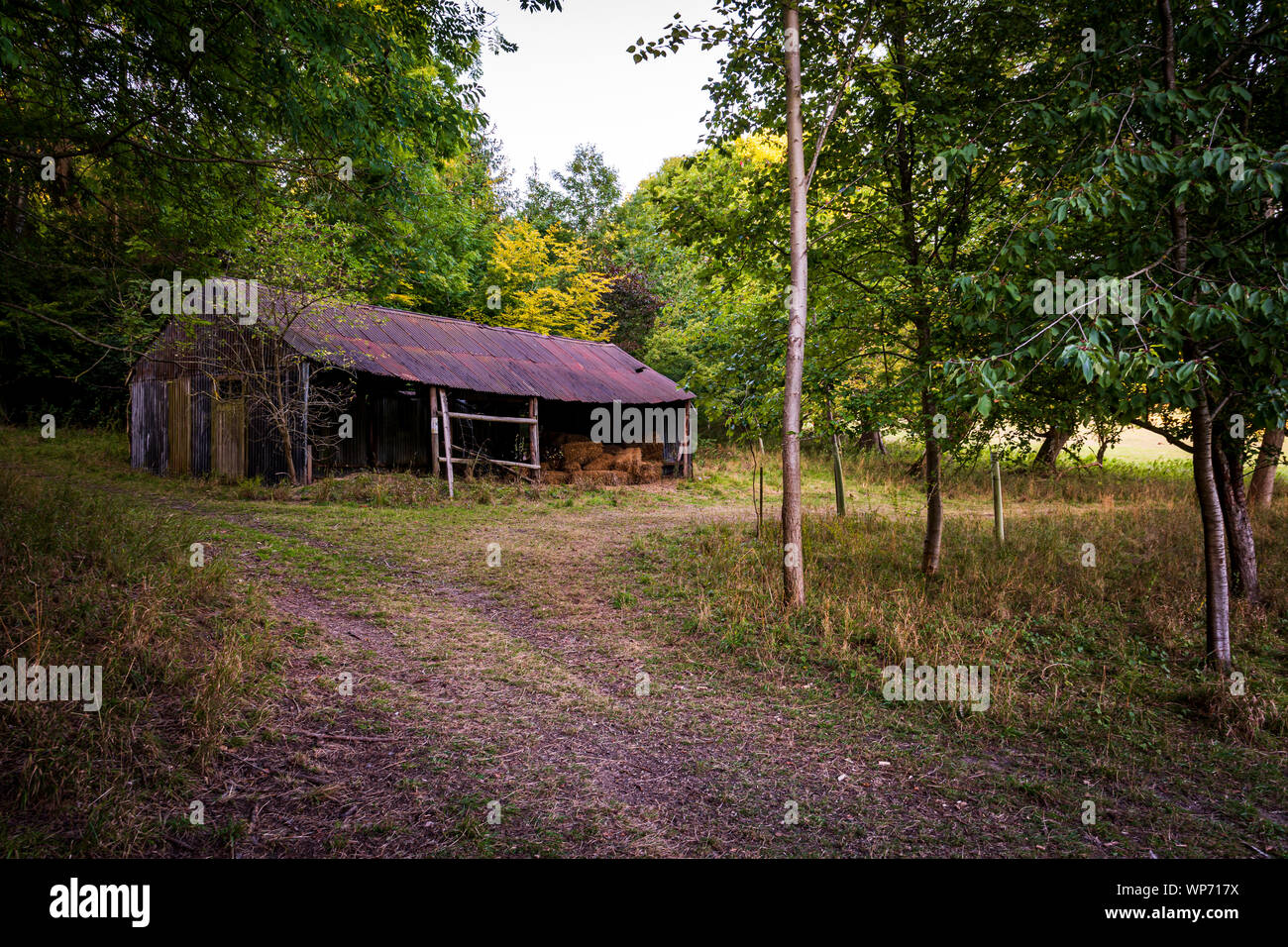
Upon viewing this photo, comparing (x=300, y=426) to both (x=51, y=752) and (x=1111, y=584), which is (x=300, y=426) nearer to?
(x=51, y=752)

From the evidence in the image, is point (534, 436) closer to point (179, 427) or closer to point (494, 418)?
point (494, 418)

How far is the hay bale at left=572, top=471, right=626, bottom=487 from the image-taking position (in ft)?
64.2

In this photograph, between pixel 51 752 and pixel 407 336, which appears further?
pixel 407 336

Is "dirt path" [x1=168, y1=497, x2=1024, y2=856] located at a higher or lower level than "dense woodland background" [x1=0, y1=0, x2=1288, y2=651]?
lower

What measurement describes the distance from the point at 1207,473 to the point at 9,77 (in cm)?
1067

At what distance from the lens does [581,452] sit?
804 inches

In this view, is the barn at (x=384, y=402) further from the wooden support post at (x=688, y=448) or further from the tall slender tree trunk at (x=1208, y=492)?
the tall slender tree trunk at (x=1208, y=492)

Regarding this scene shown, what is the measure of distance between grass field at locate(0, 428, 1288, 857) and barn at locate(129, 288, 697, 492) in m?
6.39

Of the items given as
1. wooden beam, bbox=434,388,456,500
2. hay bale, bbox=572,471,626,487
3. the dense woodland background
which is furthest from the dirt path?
hay bale, bbox=572,471,626,487

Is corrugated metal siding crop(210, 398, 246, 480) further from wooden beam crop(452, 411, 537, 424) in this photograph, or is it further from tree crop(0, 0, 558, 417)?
tree crop(0, 0, 558, 417)

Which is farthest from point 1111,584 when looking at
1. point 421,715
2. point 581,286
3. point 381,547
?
point 581,286

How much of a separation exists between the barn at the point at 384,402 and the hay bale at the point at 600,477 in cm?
4
